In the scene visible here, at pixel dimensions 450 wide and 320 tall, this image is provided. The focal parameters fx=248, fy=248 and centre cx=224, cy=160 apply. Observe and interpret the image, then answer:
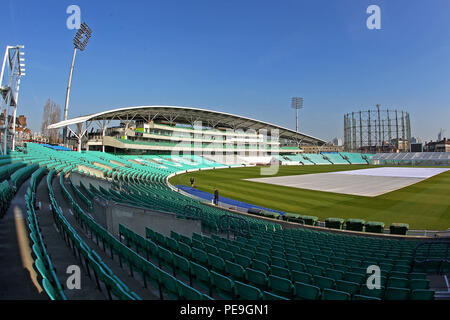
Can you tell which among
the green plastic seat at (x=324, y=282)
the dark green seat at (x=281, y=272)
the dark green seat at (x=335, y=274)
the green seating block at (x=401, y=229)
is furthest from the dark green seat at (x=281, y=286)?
the green seating block at (x=401, y=229)

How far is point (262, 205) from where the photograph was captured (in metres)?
21.8

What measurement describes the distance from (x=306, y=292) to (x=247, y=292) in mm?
1016

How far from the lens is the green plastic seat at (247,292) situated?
12.0ft

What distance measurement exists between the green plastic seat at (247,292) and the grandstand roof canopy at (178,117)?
52.7 meters

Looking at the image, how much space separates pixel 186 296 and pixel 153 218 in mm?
5479

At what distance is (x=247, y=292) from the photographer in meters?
3.78

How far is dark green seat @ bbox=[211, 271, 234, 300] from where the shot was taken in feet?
13.3

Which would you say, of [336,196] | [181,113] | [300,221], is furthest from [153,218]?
[181,113]

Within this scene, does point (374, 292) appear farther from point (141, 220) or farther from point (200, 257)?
point (141, 220)

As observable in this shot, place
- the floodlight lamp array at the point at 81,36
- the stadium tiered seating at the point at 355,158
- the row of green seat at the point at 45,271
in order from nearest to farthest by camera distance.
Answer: the row of green seat at the point at 45,271, the floodlight lamp array at the point at 81,36, the stadium tiered seating at the point at 355,158

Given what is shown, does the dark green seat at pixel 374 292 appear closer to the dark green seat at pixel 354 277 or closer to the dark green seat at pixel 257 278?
the dark green seat at pixel 354 277

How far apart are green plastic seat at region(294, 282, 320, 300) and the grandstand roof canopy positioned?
53216 millimetres

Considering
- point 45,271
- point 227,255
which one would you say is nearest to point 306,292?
point 227,255

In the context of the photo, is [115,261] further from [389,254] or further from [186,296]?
[389,254]
